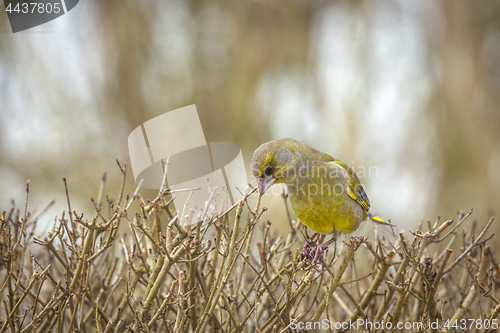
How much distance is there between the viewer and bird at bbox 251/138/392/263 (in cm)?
157

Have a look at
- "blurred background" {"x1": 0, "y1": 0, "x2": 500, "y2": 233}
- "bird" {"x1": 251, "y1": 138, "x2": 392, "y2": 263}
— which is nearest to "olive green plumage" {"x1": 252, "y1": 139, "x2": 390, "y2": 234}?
"bird" {"x1": 251, "y1": 138, "x2": 392, "y2": 263}

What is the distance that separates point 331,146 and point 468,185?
189 centimetres

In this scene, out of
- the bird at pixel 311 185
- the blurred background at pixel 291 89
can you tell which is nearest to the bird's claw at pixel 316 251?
the bird at pixel 311 185

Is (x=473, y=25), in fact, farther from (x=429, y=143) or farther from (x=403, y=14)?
(x=429, y=143)

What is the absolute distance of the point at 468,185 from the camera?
4570 mm

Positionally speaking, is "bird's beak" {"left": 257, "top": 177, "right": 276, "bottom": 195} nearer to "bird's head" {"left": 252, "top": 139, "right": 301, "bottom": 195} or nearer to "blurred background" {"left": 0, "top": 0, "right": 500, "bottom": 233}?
"bird's head" {"left": 252, "top": 139, "right": 301, "bottom": 195}

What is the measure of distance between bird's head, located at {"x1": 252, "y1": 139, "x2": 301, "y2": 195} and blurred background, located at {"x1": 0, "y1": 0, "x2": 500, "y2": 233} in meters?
2.33

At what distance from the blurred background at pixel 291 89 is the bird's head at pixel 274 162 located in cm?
233

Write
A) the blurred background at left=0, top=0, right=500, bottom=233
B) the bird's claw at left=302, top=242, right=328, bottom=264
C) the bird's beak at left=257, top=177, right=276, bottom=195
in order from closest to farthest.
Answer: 1. the bird's beak at left=257, top=177, right=276, bottom=195
2. the bird's claw at left=302, top=242, right=328, bottom=264
3. the blurred background at left=0, top=0, right=500, bottom=233

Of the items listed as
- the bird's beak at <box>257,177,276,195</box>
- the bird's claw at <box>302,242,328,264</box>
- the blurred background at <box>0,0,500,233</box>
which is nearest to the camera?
the bird's beak at <box>257,177,276,195</box>

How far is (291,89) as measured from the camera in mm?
4340

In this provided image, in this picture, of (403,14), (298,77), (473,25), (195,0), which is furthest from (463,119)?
(195,0)

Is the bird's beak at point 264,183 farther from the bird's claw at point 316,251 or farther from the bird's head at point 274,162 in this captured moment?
the bird's claw at point 316,251

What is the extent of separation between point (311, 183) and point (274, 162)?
0.28 metres
